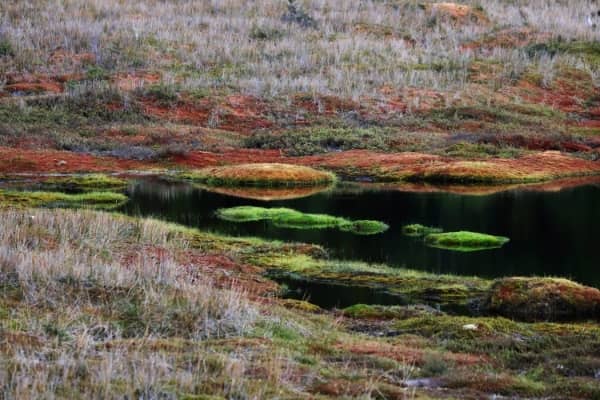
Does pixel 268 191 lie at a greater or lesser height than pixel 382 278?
lesser

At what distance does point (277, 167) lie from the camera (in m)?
38.7

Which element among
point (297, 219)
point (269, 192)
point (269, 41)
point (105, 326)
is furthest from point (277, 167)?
point (105, 326)

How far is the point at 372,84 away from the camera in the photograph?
56.5 meters

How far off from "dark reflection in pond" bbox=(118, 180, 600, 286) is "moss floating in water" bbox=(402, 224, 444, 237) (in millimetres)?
275

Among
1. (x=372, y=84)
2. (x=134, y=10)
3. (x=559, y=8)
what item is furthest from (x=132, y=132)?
(x=559, y=8)

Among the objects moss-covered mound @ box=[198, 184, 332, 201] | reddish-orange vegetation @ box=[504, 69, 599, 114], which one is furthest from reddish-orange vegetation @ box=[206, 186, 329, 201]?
reddish-orange vegetation @ box=[504, 69, 599, 114]

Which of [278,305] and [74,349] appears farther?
[278,305]

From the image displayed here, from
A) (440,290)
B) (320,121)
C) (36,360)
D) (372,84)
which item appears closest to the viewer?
(36,360)

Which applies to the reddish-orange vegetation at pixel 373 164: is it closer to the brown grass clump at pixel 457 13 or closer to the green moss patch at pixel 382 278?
the green moss patch at pixel 382 278

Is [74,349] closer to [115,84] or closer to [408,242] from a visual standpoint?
[408,242]

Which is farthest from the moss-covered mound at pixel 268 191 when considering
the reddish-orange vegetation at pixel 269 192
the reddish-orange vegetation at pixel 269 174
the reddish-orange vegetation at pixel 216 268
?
the reddish-orange vegetation at pixel 216 268

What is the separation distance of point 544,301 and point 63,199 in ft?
60.3

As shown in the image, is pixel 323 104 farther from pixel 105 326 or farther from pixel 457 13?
pixel 105 326

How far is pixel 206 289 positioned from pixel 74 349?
3451mm
